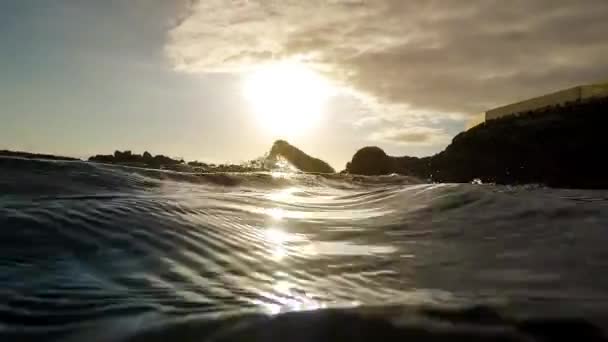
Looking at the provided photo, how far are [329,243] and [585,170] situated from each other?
827 inches

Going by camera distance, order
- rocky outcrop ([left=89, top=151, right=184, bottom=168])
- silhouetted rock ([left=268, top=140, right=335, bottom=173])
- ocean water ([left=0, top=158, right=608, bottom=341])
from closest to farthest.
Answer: ocean water ([left=0, top=158, right=608, bottom=341]) → rocky outcrop ([left=89, top=151, right=184, bottom=168]) → silhouetted rock ([left=268, top=140, right=335, bottom=173])

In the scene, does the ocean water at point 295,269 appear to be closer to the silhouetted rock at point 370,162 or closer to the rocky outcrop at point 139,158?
the rocky outcrop at point 139,158

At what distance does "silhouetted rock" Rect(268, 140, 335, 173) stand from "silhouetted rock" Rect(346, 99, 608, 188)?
1558 mm

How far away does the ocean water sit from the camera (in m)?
1.70

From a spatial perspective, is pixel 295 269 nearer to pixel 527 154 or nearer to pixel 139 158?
pixel 139 158

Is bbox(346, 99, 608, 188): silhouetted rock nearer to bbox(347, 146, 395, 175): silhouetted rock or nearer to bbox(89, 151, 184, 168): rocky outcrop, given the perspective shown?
bbox(347, 146, 395, 175): silhouetted rock

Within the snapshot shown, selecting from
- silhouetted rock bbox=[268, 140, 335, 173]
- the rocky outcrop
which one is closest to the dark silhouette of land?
silhouetted rock bbox=[268, 140, 335, 173]

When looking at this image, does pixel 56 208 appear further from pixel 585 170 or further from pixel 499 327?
pixel 585 170

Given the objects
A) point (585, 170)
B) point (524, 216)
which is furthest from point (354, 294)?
point (585, 170)

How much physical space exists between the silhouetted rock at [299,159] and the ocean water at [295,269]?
46.8 ft

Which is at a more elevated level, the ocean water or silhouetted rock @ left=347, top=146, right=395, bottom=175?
silhouetted rock @ left=347, top=146, right=395, bottom=175

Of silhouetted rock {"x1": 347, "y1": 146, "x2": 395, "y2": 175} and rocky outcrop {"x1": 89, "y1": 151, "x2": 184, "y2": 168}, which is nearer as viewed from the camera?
rocky outcrop {"x1": 89, "y1": 151, "x2": 184, "y2": 168}

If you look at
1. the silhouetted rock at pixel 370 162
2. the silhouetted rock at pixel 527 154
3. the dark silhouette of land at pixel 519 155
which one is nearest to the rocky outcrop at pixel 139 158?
the dark silhouette of land at pixel 519 155

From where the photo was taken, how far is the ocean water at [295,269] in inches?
66.9
